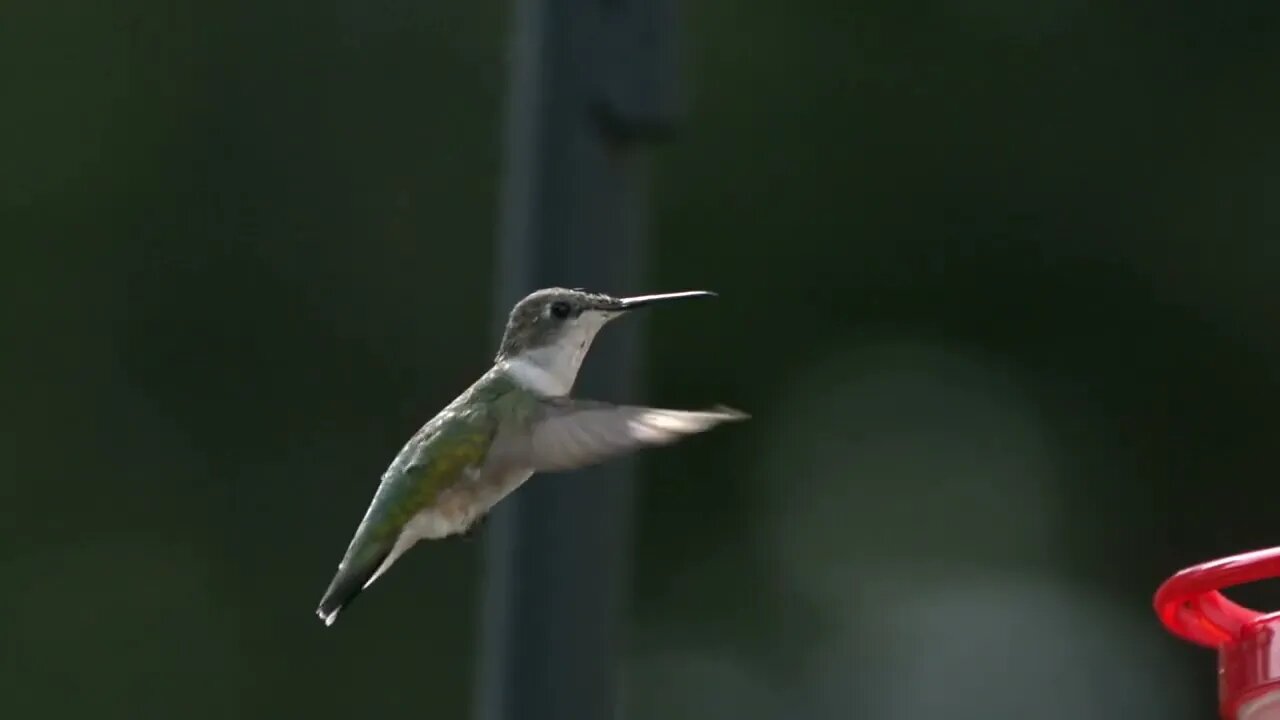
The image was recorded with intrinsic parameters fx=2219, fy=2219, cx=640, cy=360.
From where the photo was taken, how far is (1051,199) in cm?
539

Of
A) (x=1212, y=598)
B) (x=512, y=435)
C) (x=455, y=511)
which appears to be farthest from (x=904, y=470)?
(x=1212, y=598)

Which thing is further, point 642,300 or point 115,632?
point 115,632

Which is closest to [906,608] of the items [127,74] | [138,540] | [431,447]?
[138,540]

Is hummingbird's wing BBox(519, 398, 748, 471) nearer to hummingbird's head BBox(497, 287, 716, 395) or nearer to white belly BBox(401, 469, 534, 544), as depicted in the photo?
hummingbird's head BBox(497, 287, 716, 395)

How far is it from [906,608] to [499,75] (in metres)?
1.89

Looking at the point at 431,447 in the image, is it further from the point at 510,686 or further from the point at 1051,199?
the point at 1051,199

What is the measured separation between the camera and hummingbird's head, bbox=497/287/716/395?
191 centimetres

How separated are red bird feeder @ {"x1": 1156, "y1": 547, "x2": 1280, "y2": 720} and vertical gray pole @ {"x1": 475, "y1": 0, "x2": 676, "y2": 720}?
537 millimetres

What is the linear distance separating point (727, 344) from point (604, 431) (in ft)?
11.1

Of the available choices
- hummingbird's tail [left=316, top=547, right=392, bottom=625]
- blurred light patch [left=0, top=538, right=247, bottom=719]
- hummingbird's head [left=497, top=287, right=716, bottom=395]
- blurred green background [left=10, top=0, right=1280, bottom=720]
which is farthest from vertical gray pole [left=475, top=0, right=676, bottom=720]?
blurred light patch [left=0, top=538, right=247, bottom=719]

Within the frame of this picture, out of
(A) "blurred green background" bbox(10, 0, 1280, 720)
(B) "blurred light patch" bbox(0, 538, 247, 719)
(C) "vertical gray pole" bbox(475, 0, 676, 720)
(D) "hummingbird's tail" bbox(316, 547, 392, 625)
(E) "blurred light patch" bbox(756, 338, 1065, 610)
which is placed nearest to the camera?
(C) "vertical gray pole" bbox(475, 0, 676, 720)

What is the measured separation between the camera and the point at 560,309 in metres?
1.95

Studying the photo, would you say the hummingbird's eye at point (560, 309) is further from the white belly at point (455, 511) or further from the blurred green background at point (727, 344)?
the blurred green background at point (727, 344)

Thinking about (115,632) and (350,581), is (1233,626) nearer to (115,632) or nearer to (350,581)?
(350,581)
